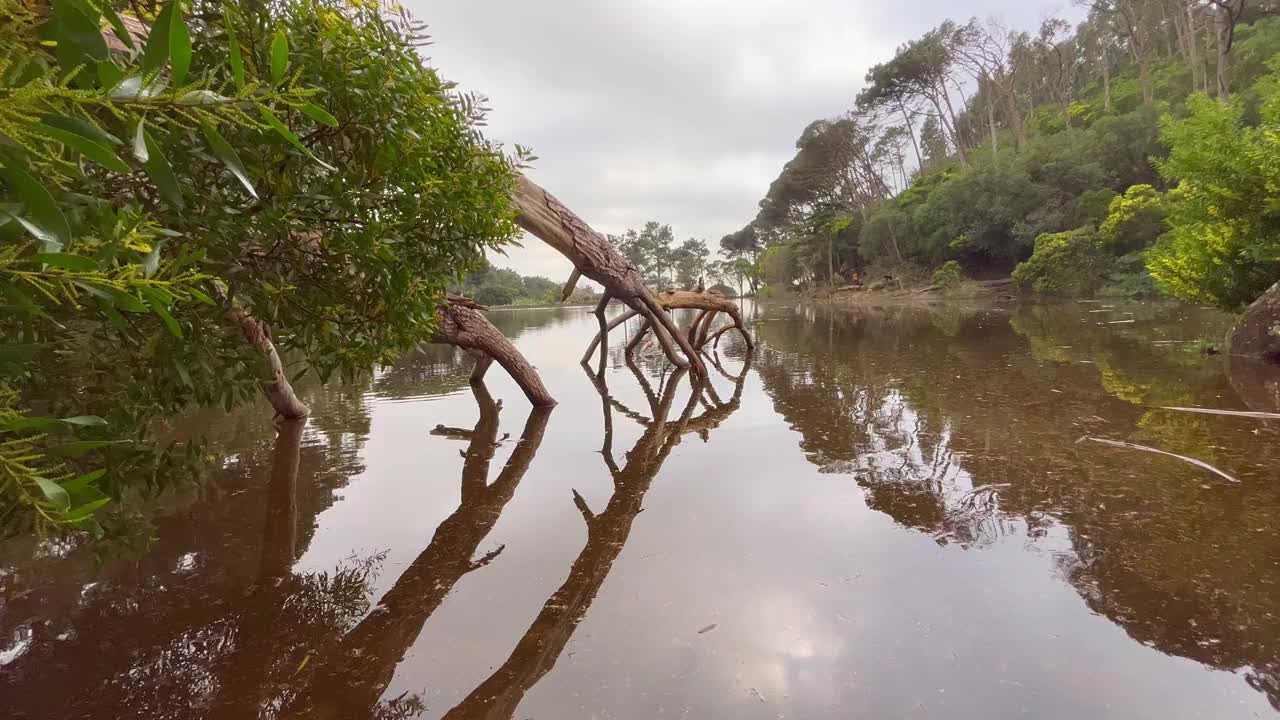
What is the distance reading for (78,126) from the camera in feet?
2.29

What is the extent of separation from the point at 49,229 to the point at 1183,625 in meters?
Result: 3.12

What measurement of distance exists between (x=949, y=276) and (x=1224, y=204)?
26.0 m

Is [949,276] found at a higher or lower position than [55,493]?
higher

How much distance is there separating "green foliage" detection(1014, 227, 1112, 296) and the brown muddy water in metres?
22.7

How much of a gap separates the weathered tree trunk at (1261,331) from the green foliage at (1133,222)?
18207 millimetres

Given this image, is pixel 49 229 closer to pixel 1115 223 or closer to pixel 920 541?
pixel 920 541

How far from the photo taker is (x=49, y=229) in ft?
2.40

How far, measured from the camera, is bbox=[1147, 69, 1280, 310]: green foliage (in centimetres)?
669

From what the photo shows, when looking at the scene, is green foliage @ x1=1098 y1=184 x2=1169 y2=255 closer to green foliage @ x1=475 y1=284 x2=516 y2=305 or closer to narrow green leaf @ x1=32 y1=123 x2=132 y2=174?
narrow green leaf @ x1=32 y1=123 x2=132 y2=174

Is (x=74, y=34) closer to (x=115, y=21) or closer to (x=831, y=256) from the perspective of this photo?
(x=115, y=21)

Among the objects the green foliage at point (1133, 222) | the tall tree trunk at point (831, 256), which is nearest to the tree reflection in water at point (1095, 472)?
the green foliage at point (1133, 222)

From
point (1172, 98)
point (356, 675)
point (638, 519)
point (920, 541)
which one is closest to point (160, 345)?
point (356, 675)

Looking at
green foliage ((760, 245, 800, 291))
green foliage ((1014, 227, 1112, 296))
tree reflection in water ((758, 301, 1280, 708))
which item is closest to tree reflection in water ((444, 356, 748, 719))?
tree reflection in water ((758, 301, 1280, 708))

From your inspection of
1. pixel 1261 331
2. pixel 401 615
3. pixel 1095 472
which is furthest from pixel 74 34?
pixel 1261 331
